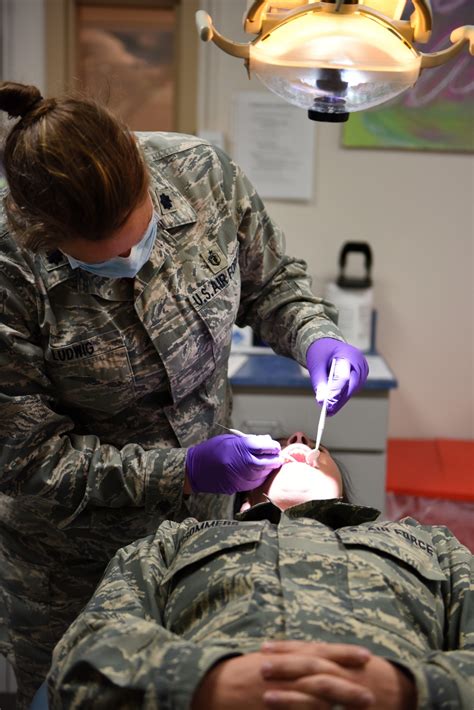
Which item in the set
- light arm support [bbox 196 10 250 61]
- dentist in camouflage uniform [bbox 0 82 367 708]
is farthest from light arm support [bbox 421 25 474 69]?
dentist in camouflage uniform [bbox 0 82 367 708]

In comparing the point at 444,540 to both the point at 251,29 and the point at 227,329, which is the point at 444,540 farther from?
the point at 251,29

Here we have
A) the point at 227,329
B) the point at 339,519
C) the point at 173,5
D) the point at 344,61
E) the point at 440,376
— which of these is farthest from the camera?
the point at 440,376

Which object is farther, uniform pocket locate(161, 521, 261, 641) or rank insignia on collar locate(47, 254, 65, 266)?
rank insignia on collar locate(47, 254, 65, 266)

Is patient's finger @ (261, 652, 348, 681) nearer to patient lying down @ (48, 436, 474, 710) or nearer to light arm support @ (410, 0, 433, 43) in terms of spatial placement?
patient lying down @ (48, 436, 474, 710)

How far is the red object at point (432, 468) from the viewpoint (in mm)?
2957

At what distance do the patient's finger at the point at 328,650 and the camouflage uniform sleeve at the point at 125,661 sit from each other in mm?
55

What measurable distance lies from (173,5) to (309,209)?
880mm

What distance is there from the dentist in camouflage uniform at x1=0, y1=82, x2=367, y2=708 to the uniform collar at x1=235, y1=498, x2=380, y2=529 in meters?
0.07

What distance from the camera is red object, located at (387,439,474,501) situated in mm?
2957

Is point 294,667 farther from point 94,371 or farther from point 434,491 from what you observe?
point 434,491

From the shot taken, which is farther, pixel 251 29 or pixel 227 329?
pixel 227 329

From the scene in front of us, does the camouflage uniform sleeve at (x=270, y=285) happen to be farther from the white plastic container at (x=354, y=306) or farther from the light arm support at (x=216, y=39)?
the white plastic container at (x=354, y=306)

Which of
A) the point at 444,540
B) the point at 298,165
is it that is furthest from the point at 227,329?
the point at 298,165

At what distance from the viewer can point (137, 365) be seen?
5.19 feet
